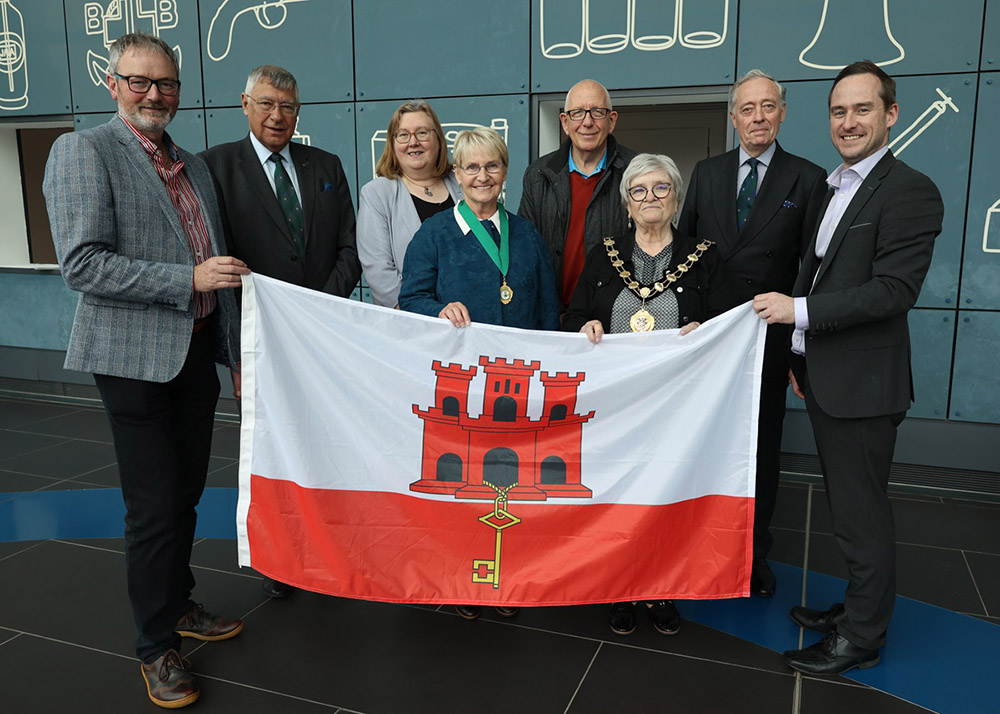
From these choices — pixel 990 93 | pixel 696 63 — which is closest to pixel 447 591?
pixel 696 63

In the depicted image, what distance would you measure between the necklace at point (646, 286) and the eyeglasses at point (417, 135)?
0.88 meters

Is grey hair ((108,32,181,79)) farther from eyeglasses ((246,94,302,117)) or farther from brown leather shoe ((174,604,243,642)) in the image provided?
brown leather shoe ((174,604,243,642))

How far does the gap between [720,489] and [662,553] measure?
0.94ft

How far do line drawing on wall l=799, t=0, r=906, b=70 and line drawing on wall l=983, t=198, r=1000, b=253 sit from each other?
3.06 feet

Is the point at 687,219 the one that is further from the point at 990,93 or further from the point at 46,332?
the point at 46,332

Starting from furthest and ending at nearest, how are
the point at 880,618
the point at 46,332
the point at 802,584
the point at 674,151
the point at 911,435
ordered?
the point at 674,151 < the point at 46,332 < the point at 911,435 < the point at 802,584 < the point at 880,618

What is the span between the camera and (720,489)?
2646 mm

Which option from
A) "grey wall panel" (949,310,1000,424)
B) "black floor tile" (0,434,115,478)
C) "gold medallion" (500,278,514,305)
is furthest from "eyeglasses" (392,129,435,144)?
"grey wall panel" (949,310,1000,424)

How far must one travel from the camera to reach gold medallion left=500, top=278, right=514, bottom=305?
2783 millimetres

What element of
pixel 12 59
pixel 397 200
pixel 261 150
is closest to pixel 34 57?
pixel 12 59

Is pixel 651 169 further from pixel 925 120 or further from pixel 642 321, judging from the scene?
pixel 925 120

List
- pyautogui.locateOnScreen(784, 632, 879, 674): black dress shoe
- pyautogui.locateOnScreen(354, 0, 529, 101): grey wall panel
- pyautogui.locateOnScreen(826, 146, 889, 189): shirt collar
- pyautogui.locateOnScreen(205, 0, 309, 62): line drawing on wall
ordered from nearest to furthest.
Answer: pyautogui.locateOnScreen(826, 146, 889, 189): shirt collar < pyautogui.locateOnScreen(784, 632, 879, 674): black dress shoe < pyautogui.locateOnScreen(354, 0, 529, 101): grey wall panel < pyautogui.locateOnScreen(205, 0, 309, 62): line drawing on wall

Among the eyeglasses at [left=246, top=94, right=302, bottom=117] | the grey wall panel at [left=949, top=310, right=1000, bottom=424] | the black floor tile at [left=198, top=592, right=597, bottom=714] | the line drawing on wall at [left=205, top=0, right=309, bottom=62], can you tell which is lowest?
the black floor tile at [left=198, top=592, right=597, bottom=714]

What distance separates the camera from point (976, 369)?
4.39 m
